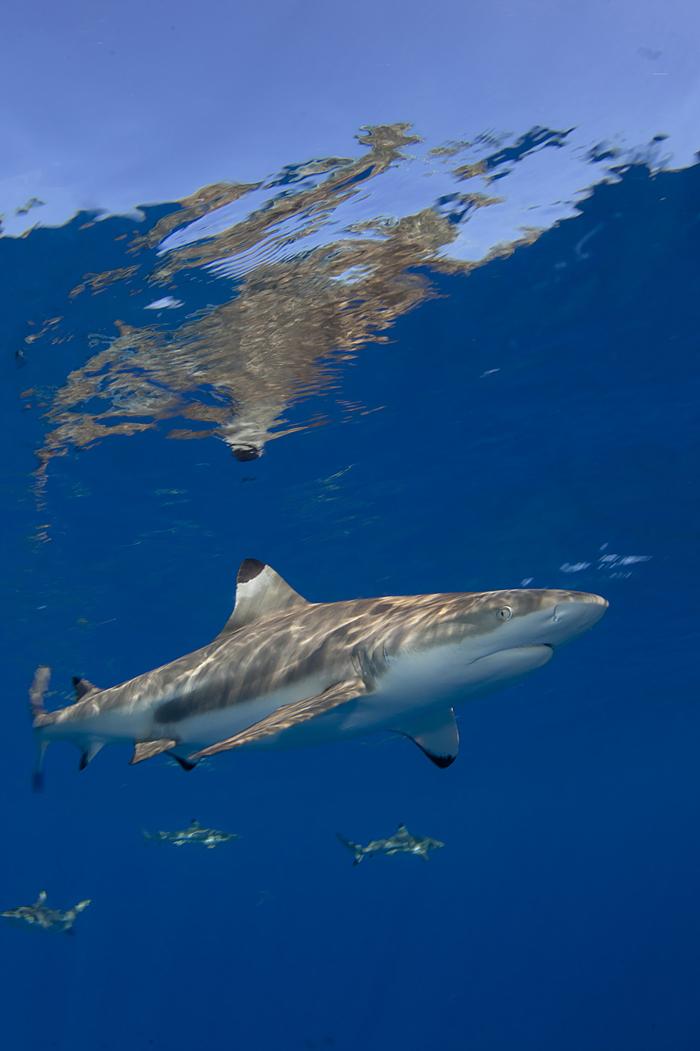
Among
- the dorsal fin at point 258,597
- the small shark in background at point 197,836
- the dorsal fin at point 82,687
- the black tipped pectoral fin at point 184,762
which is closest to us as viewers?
the black tipped pectoral fin at point 184,762

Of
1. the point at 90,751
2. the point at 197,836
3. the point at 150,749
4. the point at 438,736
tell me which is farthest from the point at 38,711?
the point at 197,836

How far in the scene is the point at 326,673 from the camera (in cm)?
636

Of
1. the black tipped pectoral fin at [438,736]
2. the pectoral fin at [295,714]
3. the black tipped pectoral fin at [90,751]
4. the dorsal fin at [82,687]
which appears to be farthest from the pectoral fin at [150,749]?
the black tipped pectoral fin at [438,736]

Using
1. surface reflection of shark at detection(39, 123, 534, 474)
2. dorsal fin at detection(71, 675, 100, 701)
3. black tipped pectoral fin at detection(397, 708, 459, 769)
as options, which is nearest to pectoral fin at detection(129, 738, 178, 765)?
dorsal fin at detection(71, 675, 100, 701)

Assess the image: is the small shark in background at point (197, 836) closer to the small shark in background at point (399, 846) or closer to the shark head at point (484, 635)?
the small shark in background at point (399, 846)

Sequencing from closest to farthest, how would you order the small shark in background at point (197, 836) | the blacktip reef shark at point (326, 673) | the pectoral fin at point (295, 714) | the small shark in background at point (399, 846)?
the pectoral fin at point (295, 714) → the blacktip reef shark at point (326, 673) → the small shark in background at point (197, 836) → the small shark in background at point (399, 846)

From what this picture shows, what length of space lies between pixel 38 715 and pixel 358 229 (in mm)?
7119

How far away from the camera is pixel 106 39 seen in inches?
289

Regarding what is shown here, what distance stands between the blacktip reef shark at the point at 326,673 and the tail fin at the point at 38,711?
63mm

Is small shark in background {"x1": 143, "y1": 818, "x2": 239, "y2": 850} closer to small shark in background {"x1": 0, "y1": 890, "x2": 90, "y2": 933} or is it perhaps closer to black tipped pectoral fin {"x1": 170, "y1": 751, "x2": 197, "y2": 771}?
small shark in background {"x1": 0, "y1": 890, "x2": 90, "y2": 933}

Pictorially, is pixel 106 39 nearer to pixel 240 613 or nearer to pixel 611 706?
pixel 240 613

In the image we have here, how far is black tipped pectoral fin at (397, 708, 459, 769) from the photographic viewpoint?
22.6 ft

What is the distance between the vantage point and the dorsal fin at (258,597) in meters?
8.06

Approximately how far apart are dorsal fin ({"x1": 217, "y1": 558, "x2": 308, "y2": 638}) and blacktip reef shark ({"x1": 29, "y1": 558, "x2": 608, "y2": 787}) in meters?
0.01
